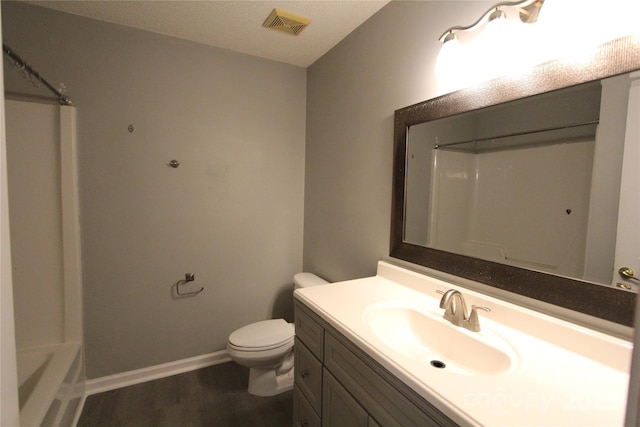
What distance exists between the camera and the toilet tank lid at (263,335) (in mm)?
1776

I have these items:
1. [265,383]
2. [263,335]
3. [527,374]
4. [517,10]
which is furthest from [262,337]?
[517,10]

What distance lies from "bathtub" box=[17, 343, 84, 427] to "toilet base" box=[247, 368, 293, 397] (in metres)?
0.96

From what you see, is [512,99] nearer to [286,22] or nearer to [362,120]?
[362,120]

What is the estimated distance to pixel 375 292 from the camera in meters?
1.36

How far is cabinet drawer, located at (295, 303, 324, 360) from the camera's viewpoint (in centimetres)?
117

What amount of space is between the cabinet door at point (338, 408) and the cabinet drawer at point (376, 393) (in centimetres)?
3

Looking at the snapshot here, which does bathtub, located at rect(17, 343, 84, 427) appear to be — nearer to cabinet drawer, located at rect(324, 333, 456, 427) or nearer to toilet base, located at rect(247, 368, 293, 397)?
toilet base, located at rect(247, 368, 293, 397)

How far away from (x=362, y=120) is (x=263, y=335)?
148 cm

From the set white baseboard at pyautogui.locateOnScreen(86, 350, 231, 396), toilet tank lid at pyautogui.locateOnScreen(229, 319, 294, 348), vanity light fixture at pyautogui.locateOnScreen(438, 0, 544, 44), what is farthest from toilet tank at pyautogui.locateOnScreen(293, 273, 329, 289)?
vanity light fixture at pyautogui.locateOnScreen(438, 0, 544, 44)

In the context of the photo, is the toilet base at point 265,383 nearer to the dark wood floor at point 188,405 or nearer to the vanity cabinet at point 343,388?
the dark wood floor at point 188,405

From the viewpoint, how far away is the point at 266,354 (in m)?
1.77

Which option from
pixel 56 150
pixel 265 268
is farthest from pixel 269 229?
pixel 56 150

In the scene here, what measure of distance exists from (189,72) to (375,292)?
1913 mm

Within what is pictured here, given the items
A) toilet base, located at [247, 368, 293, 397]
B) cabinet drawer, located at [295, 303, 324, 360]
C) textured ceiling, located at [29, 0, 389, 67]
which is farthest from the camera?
toilet base, located at [247, 368, 293, 397]
